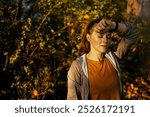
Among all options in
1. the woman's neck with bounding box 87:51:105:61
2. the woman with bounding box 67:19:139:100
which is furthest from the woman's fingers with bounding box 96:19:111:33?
the woman's neck with bounding box 87:51:105:61

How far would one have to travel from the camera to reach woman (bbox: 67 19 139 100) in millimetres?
3961

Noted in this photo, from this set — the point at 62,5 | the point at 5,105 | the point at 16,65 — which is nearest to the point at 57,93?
the point at 16,65

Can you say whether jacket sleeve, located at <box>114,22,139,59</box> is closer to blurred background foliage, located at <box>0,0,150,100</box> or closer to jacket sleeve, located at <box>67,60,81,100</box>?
jacket sleeve, located at <box>67,60,81,100</box>

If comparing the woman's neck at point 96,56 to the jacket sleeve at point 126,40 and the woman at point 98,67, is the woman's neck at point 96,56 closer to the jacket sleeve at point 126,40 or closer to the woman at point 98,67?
the woman at point 98,67

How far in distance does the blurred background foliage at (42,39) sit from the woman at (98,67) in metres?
3.05

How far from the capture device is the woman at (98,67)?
3.96 meters

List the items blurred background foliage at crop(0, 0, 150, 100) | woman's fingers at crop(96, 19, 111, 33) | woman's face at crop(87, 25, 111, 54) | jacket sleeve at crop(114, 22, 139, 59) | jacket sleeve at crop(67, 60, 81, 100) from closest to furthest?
1. jacket sleeve at crop(67, 60, 81, 100)
2. woman's fingers at crop(96, 19, 111, 33)
3. woman's face at crop(87, 25, 111, 54)
4. jacket sleeve at crop(114, 22, 139, 59)
5. blurred background foliage at crop(0, 0, 150, 100)

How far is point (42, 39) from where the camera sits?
738cm

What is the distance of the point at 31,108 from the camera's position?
17.4 ft

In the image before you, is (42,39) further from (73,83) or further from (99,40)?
(73,83)

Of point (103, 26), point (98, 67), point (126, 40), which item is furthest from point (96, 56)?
point (126, 40)

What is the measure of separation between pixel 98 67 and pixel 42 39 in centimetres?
344

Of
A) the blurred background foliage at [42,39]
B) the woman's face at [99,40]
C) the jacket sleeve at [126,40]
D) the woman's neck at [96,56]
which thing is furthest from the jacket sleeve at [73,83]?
the blurred background foliage at [42,39]

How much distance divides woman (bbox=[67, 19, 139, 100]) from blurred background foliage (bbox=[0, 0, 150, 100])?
305 cm
